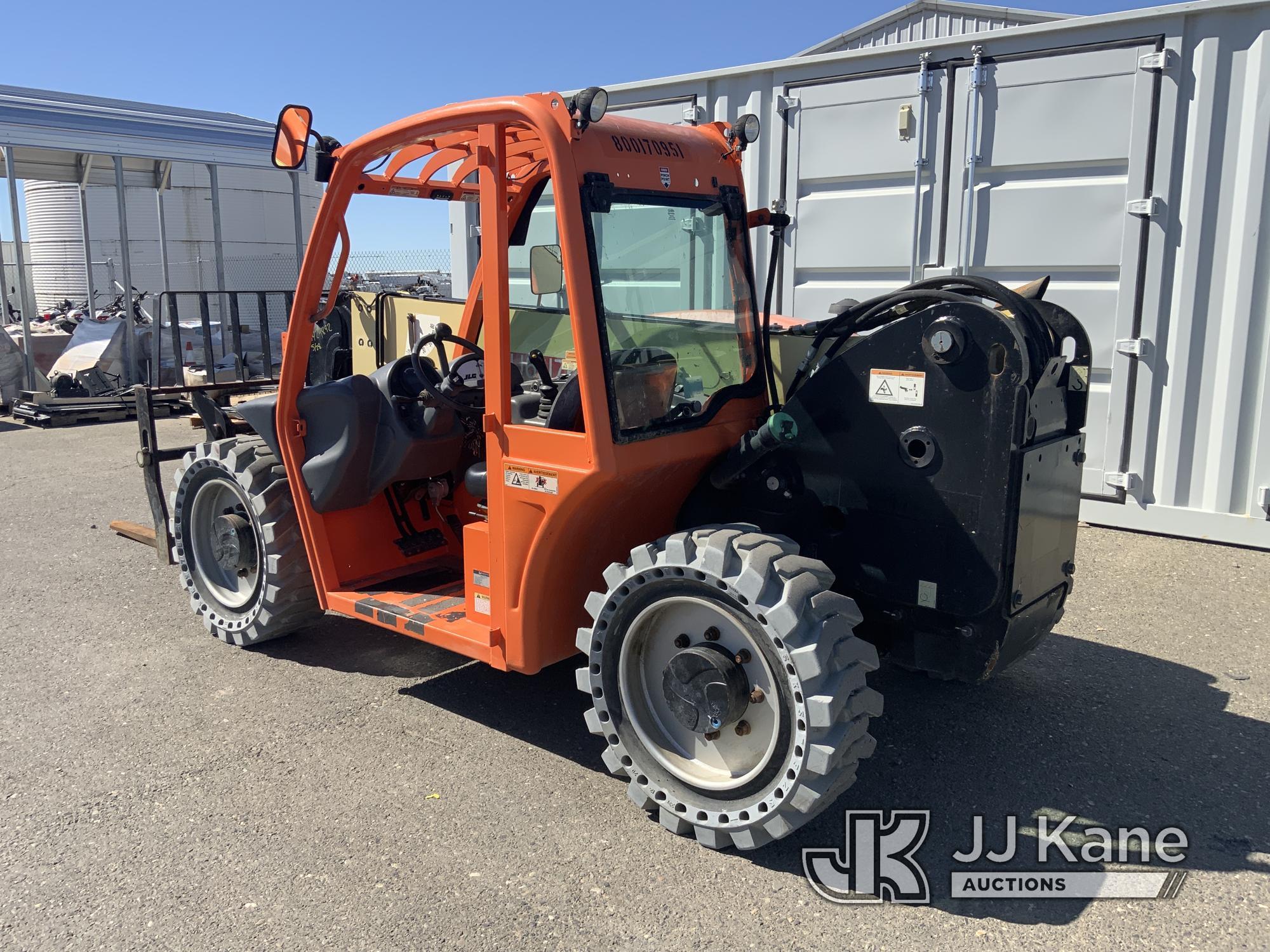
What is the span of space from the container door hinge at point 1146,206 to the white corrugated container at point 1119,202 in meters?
0.01

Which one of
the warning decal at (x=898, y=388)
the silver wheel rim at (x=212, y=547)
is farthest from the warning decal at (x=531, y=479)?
the silver wheel rim at (x=212, y=547)

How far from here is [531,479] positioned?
136 inches

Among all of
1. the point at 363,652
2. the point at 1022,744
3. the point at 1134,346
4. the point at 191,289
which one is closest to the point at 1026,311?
the point at 1022,744

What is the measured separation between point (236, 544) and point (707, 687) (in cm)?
278

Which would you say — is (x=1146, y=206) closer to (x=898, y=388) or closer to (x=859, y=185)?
(x=859, y=185)

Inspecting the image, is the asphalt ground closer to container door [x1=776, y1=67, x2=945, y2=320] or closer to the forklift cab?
the forklift cab

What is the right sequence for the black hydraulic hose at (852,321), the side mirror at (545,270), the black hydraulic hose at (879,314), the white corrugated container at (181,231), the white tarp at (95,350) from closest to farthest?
the black hydraulic hose at (879,314) → the black hydraulic hose at (852,321) → the side mirror at (545,270) → the white tarp at (95,350) → the white corrugated container at (181,231)

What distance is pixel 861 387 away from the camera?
3393mm

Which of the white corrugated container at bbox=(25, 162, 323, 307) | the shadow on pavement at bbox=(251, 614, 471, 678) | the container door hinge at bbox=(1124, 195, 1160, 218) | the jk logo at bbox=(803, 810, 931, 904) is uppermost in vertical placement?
the white corrugated container at bbox=(25, 162, 323, 307)

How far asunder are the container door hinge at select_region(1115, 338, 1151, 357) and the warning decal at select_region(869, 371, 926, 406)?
4.06 meters

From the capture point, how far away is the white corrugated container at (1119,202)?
20.5 feet

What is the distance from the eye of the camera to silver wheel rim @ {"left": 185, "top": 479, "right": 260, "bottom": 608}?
5059 mm

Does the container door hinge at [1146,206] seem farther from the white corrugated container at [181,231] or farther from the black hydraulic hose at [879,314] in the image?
the white corrugated container at [181,231]

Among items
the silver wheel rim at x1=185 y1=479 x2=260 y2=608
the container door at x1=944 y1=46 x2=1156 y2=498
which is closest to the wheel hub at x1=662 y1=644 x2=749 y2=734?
the silver wheel rim at x1=185 y1=479 x2=260 y2=608
